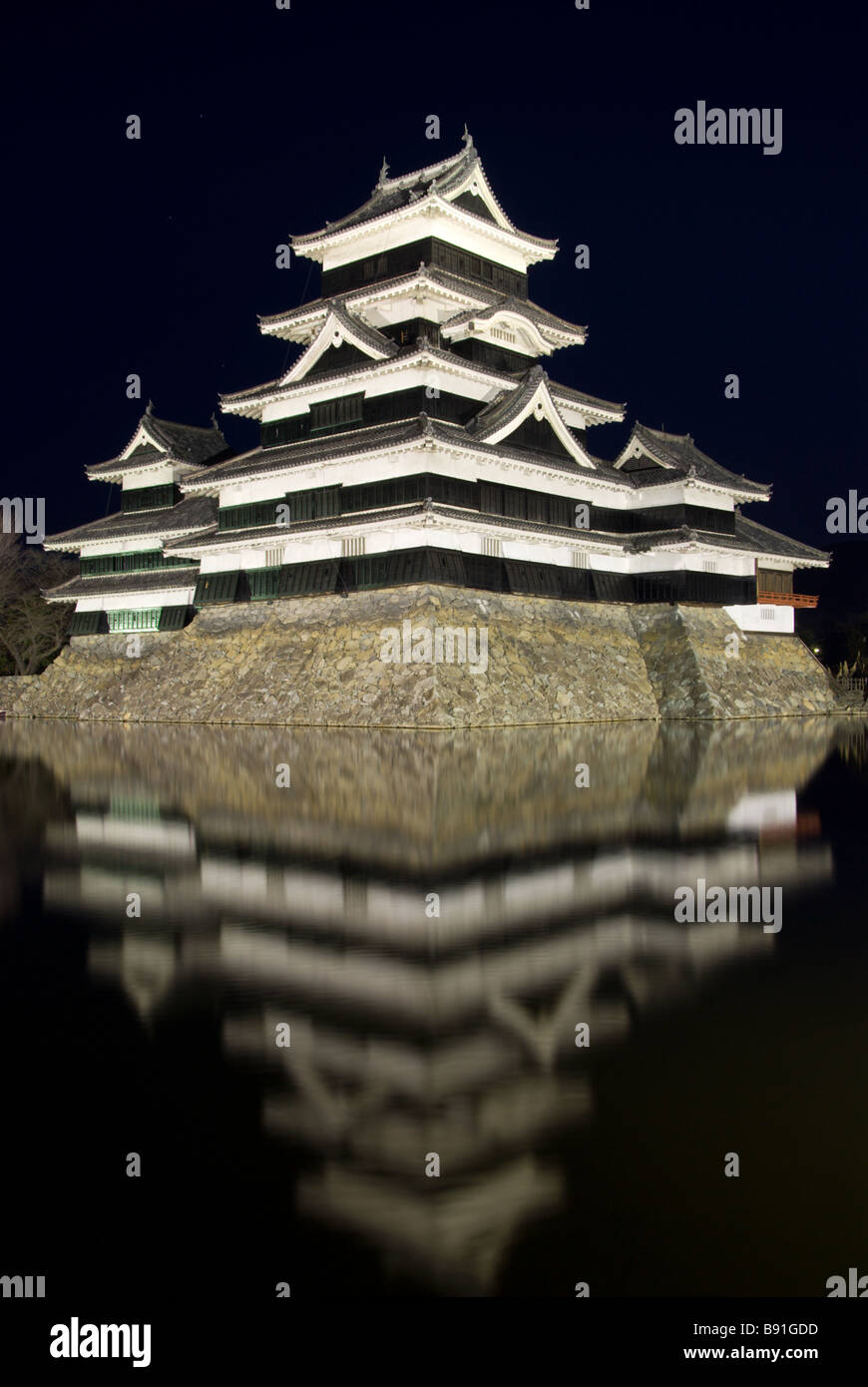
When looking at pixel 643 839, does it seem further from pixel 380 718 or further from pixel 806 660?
pixel 806 660

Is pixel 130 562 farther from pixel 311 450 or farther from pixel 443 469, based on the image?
pixel 443 469

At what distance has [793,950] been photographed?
8.88m

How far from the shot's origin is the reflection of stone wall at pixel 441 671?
37.9m

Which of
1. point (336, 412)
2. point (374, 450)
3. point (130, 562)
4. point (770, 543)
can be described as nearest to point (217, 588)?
point (336, 412)

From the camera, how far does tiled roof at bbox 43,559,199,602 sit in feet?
178

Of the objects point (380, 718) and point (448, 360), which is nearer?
point (380, 718)

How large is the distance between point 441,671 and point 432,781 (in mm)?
17174

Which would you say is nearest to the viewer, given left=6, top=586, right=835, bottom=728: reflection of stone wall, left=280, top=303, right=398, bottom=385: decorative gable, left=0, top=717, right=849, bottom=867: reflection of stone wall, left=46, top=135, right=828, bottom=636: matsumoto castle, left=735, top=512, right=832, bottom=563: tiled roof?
left=0, top=717, right=849, bottom=867: reflection of stone wall

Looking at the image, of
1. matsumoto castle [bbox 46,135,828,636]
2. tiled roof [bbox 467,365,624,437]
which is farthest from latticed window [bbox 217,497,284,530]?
tiled roof [bbox 467,365,624,437]

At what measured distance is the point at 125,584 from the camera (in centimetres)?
5653

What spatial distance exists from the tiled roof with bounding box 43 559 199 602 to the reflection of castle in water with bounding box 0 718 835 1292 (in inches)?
1332

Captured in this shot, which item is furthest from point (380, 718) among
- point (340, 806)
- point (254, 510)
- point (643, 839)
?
point (643, 839)

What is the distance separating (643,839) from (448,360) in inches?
1215

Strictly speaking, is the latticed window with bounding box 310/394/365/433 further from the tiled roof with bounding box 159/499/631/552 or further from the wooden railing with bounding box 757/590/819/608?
the wooden railing with bounding box 757/590/819/608
